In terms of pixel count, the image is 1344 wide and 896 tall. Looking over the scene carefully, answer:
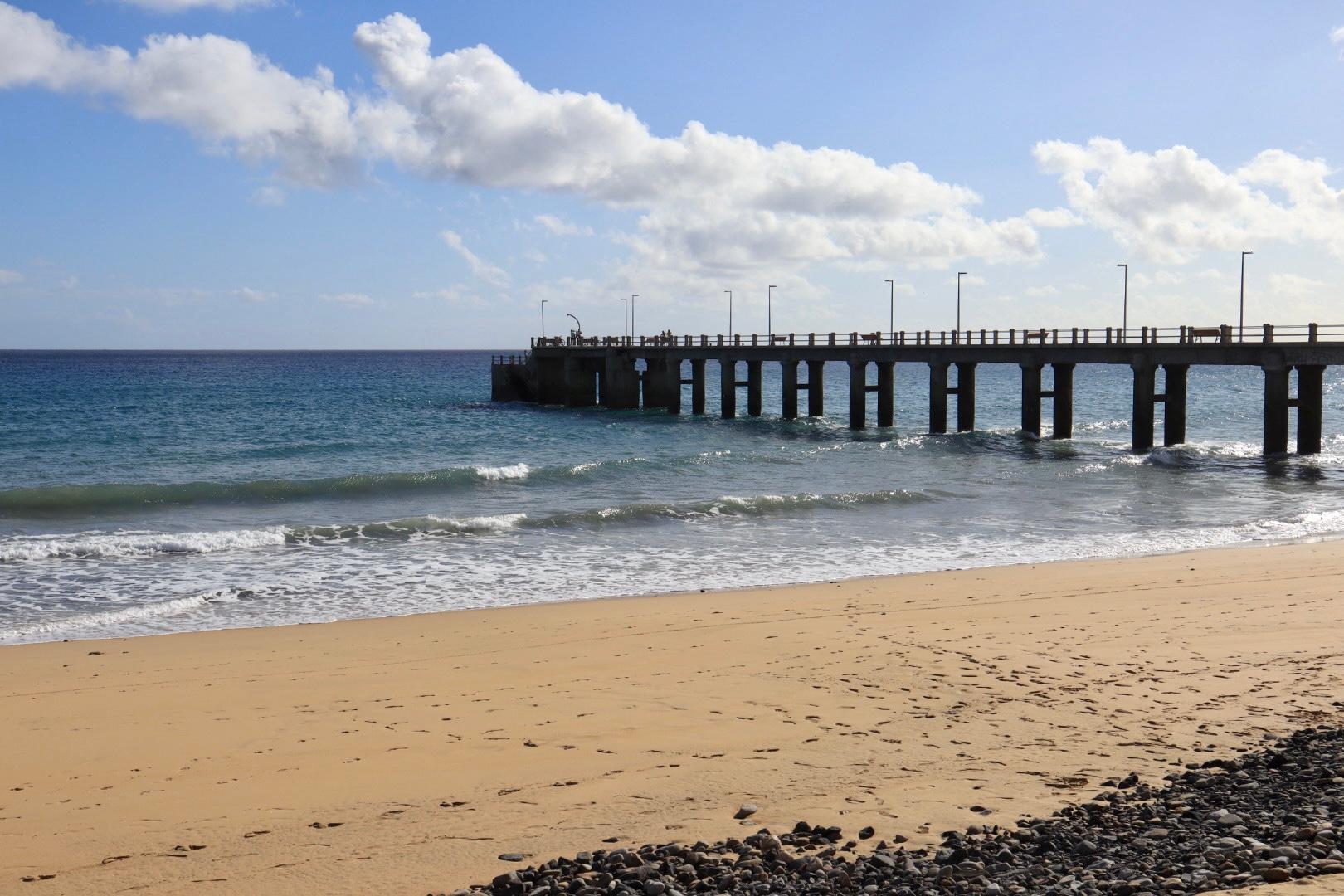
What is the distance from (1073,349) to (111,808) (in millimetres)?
35269

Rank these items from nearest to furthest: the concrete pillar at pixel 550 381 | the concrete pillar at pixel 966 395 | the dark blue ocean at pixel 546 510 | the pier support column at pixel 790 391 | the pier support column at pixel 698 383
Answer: the dark blue ocean at pixel 546 510 < the concrete pillar at pixel 966 395 < the pier support column at pixel 790 391 < the pier support column at pixel 698 383 < the concrete pillar at pixel 550 381

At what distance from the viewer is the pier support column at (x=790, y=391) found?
163ft

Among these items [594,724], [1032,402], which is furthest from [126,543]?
[1032,402]

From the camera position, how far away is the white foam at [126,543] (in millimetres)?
19484

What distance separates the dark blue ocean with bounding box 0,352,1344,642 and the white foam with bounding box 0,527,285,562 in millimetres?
59

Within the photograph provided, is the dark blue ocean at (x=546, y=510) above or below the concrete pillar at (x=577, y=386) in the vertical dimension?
below

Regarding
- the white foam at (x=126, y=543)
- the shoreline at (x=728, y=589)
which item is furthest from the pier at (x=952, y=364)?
the white foam at (x=126, y=543)

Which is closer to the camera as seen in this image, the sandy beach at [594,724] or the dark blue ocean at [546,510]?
the sandy beach at [594,724]

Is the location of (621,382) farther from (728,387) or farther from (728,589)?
(728,589)

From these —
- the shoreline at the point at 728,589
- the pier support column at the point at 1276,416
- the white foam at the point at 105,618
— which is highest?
the pier support column at the point at 1276,416

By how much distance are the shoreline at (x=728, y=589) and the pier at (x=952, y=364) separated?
12.4 m

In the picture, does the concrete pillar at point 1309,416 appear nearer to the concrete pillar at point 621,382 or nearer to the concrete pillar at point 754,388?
the concrete pillar at point 754,388

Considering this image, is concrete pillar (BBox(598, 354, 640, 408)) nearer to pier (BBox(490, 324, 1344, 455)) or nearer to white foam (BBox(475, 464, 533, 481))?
pier (BBox(490, 324, 1344, 455))

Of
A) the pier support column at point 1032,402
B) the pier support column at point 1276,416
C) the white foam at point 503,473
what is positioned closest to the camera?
the white foam at point 503,473
